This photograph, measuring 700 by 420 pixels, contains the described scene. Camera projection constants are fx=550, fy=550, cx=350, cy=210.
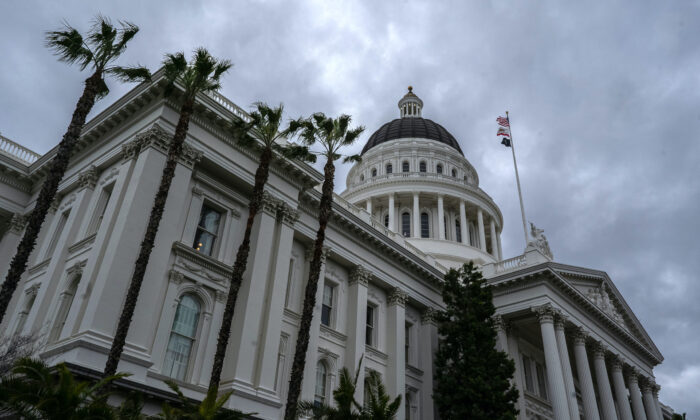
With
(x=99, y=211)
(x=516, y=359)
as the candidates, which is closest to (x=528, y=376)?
(x=516, y=359)

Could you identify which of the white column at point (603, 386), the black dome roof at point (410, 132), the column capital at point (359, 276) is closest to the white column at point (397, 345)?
the column capital at point (359, 276)

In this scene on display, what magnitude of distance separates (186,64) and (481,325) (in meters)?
18.8

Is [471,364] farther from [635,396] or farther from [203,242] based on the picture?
[635,396]

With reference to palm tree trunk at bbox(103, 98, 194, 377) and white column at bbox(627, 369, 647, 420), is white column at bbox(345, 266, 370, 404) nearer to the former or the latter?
palm tree trunk at bbox(103, 98, 194, 377)

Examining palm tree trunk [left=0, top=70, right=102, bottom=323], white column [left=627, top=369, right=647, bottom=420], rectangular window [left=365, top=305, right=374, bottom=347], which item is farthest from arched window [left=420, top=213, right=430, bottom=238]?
palm tree trunk [left=0, top=70, right=102, bottom=323]

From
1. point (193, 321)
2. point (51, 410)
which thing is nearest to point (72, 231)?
point (193, 321)

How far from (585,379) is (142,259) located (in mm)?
27098

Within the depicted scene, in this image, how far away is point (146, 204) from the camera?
19344 mm

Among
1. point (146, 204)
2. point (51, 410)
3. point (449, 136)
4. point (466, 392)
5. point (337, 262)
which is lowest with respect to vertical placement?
point (51, 410)

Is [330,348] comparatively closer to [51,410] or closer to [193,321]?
[193,321]

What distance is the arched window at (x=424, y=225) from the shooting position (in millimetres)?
51219

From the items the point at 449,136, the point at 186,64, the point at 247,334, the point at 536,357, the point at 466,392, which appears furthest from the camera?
the point at 449,136

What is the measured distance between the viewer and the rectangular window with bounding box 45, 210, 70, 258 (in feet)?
77.8

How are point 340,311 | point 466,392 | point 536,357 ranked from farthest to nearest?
point 536,357 → point 340,311 → point 466,392
